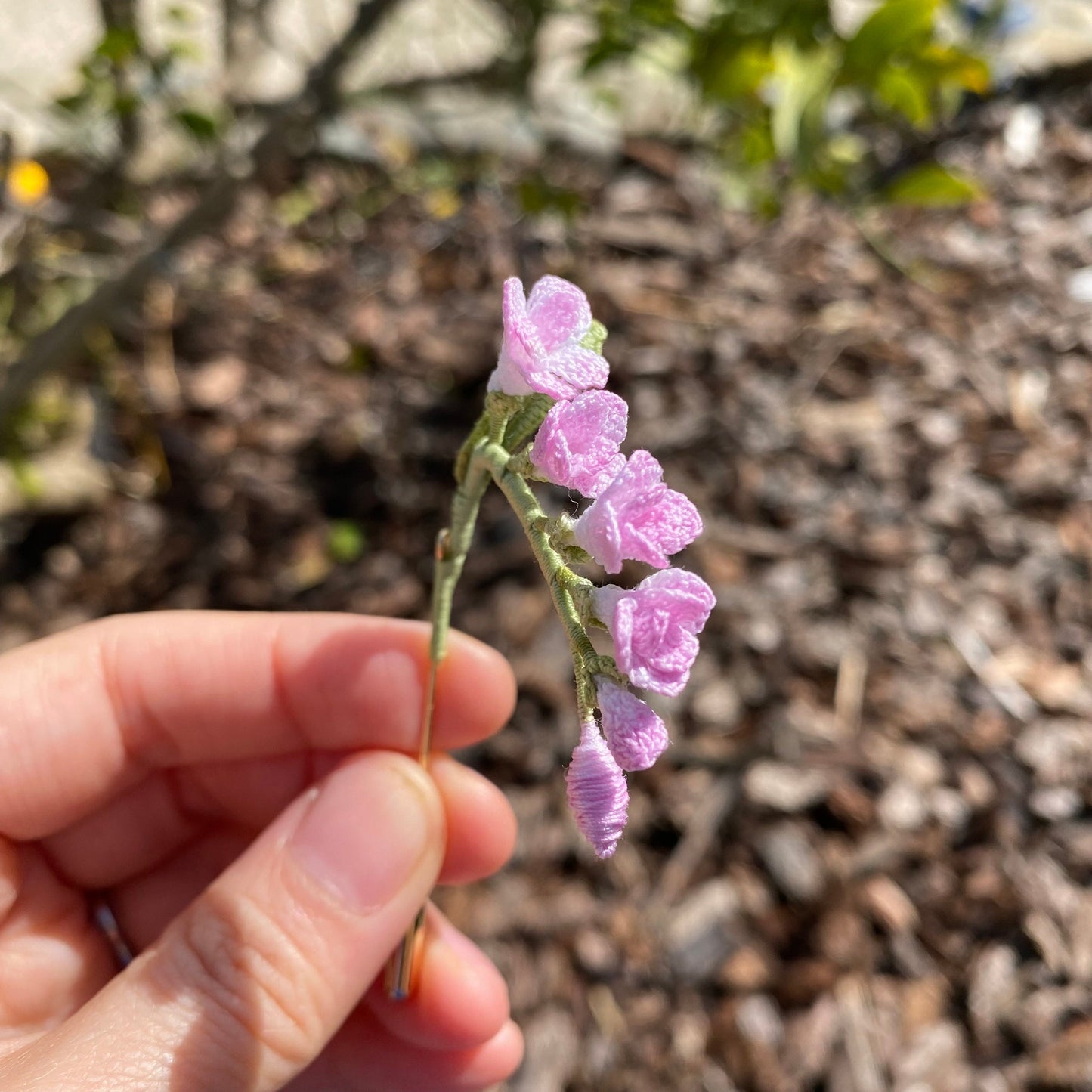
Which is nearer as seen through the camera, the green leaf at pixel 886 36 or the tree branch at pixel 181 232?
the green leaf at pixel 886 36

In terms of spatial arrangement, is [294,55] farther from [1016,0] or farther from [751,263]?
[1016,0]

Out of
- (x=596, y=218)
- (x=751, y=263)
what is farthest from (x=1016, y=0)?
(x=596, y=218)

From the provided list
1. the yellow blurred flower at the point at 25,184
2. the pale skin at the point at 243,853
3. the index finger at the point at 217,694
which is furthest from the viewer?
the yellow blurred flower at the point at 25,184

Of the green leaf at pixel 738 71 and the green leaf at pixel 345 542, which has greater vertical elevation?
the green leaf at pixel 738 71

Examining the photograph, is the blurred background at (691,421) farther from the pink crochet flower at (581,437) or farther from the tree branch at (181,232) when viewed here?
the pink crochet flower at (581,437)

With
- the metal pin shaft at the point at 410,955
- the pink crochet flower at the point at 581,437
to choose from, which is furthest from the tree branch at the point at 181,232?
the pink crochet flower at the point at 581,437

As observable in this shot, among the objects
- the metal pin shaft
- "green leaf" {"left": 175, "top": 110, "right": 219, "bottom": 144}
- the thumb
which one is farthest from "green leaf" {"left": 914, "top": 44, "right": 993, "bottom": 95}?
"green leaf" {"left": 175, "top": 110, "right": 219, "bottom": 144}

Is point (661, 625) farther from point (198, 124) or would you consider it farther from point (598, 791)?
point (198, 124)

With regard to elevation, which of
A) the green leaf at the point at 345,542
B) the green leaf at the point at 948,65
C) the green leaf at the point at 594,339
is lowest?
the green leaf at the point at 345,542
